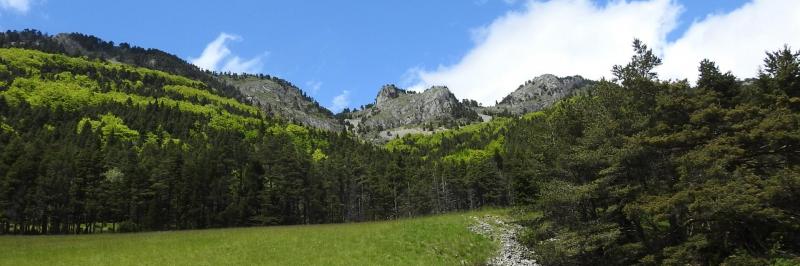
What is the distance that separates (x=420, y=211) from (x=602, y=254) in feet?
267

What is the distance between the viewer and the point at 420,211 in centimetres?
11862

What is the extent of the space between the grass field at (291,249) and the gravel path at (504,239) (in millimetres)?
1211

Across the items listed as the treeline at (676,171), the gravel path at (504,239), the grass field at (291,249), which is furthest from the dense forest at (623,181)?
the grass field at (291,249)

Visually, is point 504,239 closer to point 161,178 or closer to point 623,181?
point 623,181

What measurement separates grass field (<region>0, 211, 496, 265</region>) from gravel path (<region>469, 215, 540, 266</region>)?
1.21 metres

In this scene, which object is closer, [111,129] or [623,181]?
[623,181]

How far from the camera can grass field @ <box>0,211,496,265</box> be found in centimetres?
3234

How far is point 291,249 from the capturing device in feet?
120

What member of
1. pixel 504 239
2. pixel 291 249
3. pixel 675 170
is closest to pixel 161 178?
pixel 291 249

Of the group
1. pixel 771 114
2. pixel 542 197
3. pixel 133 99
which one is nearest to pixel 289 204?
pixel 542 197

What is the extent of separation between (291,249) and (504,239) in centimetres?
2003

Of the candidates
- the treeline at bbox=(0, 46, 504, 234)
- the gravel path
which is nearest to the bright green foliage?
the treeline at bbox=(0, 46, 504, 234)

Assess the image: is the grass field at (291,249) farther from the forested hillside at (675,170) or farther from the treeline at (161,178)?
the treeline at (161,178)

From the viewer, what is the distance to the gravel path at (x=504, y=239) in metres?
40.2
